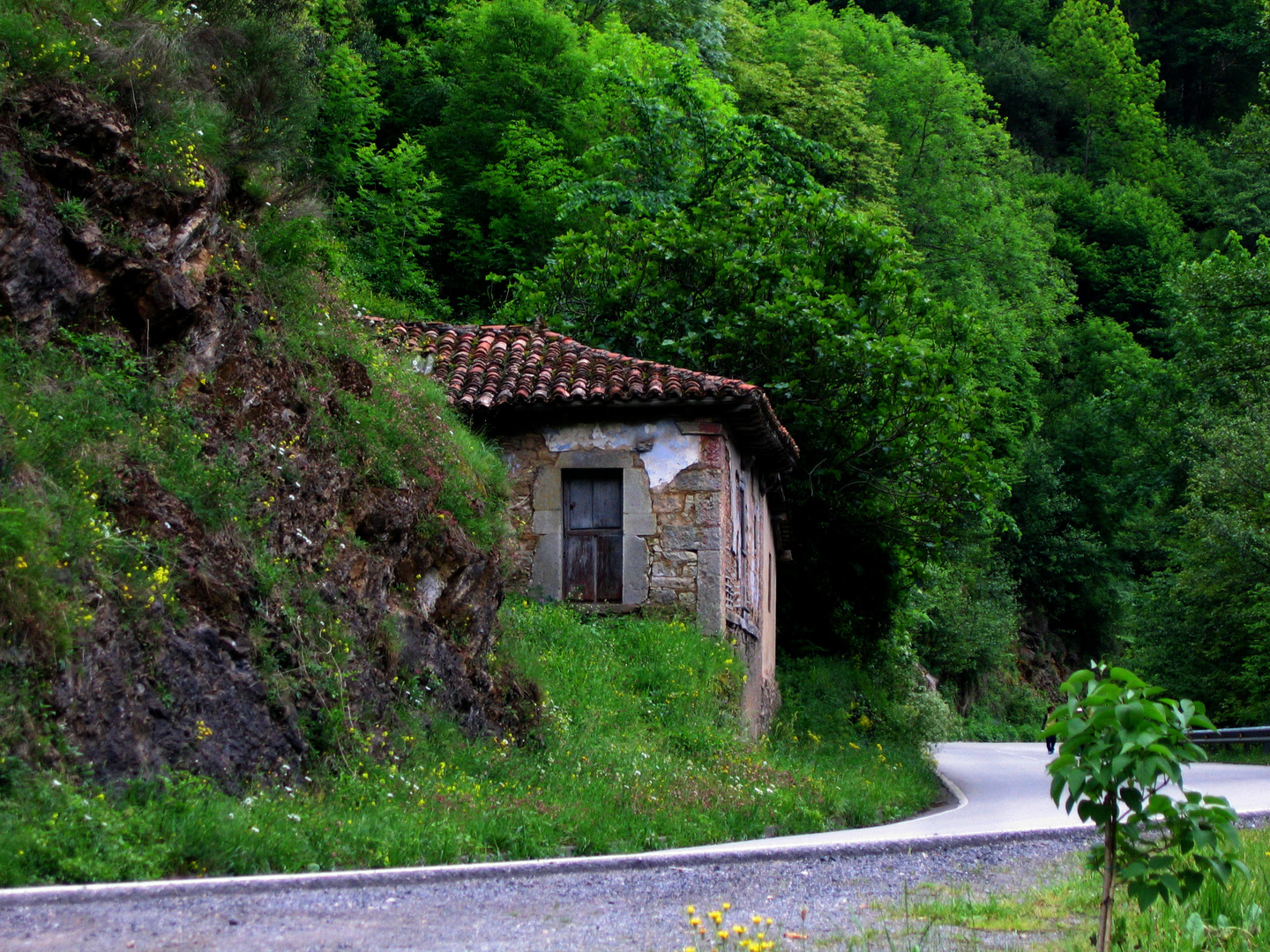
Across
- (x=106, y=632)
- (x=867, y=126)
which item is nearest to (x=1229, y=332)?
(x=867, y=126)

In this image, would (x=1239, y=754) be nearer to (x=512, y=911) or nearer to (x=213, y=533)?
(x=213, y=533)

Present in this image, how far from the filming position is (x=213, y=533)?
27.3ft

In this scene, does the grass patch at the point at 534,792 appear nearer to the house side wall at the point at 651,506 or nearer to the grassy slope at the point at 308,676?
the grassy slope at the point at 308,676

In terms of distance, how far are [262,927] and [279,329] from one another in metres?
6.92

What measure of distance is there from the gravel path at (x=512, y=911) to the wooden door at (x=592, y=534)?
995cm

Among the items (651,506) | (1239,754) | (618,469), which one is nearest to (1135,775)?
(651,506)

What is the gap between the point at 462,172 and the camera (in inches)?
1236

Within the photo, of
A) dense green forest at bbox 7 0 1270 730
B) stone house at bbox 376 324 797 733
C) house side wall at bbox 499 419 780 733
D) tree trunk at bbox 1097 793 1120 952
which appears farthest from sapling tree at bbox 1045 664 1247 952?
house side wall at bbox 499 419 780 733

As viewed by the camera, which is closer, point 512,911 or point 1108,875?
point 1108,875

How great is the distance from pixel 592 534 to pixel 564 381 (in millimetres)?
2159

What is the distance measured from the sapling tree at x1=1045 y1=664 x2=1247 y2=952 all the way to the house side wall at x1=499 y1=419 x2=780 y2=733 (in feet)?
38.5

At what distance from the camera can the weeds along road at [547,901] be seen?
4371 mm

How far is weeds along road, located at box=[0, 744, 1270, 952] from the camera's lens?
4.37m

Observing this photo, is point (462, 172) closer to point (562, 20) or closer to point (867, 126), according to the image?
point (562, 20)
